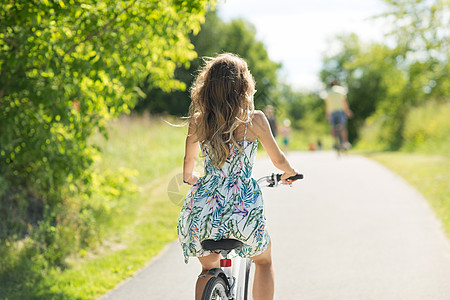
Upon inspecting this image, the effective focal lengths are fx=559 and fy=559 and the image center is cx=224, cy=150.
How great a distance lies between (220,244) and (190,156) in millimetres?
644

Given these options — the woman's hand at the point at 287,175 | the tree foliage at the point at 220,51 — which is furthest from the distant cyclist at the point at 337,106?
the tree foliage at the point at 220,51

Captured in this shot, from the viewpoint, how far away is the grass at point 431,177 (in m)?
8.87

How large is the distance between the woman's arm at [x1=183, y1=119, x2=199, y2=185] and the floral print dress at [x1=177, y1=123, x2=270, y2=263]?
11 centimetres

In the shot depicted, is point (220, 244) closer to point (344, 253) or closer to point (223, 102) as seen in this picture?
point (223, 102)

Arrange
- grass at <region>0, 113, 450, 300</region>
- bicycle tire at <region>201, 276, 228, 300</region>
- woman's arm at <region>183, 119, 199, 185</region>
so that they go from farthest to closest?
grass at <region>0, 113, 450, 300</region>, woman's arm at <region>183, 119, 199, 185</region>, bicycle tire at <region>201, 276, 228, 300</region>

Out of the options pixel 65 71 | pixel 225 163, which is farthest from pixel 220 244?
pixel 65 71

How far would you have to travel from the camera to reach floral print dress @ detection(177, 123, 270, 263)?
3.16 m

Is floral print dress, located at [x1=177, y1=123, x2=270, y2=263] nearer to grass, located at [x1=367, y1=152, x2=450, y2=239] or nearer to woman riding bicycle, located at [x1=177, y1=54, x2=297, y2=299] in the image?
woman riding bicycle, located at [x1=177, y1=54, x2=297, y2=299]

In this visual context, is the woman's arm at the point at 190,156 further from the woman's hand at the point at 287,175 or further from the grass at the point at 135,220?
the woman's hand at the point at 287,175

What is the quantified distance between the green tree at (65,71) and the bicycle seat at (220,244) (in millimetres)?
3130

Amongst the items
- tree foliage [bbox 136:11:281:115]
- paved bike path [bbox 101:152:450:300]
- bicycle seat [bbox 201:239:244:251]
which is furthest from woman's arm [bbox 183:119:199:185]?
tree foliage [bbox 136:11:281:115]

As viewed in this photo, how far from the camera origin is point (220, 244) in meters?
3.12

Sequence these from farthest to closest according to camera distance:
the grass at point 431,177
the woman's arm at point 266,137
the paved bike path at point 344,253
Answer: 1. the grass at point 431,177
2. the paved bike path at point 344,253
3. the woman's arm at point 266,137

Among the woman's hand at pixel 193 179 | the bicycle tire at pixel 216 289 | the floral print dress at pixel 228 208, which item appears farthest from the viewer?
the woman's hand at pixel 193 179
